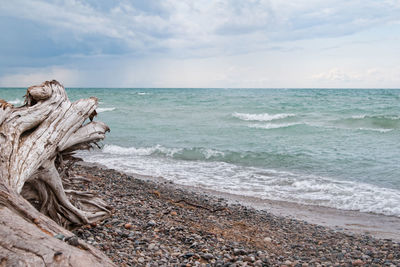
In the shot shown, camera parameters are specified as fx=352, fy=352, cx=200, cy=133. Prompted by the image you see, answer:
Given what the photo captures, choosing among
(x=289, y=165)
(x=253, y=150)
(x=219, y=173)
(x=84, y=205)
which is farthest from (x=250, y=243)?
(x=253, y=150)

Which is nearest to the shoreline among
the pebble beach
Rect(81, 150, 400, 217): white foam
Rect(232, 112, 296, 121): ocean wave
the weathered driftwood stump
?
Rect(81, 150, 400, 217): white foam

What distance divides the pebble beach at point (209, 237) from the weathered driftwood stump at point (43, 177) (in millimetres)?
468

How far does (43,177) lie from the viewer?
15.2 ft

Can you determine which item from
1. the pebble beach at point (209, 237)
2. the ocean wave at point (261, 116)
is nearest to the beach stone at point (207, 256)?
the pebble beach at point (209, 237)

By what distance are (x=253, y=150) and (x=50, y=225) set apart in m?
12.6

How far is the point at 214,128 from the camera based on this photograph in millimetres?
22328

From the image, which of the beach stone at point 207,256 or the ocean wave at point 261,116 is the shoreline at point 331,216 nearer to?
the beach stone at point 207,256

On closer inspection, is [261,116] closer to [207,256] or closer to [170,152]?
[170,152]

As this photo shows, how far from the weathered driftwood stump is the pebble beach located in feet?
1.54

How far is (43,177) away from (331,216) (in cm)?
625

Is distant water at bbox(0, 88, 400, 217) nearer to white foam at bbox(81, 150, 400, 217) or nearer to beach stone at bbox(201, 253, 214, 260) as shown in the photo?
white foam at bbox(81, 150, 400, 217)

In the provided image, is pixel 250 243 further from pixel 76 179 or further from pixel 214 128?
pixel 214 128

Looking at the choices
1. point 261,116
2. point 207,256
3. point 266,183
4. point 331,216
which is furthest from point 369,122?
point 207,256

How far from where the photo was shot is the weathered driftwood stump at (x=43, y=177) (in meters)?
2.43
